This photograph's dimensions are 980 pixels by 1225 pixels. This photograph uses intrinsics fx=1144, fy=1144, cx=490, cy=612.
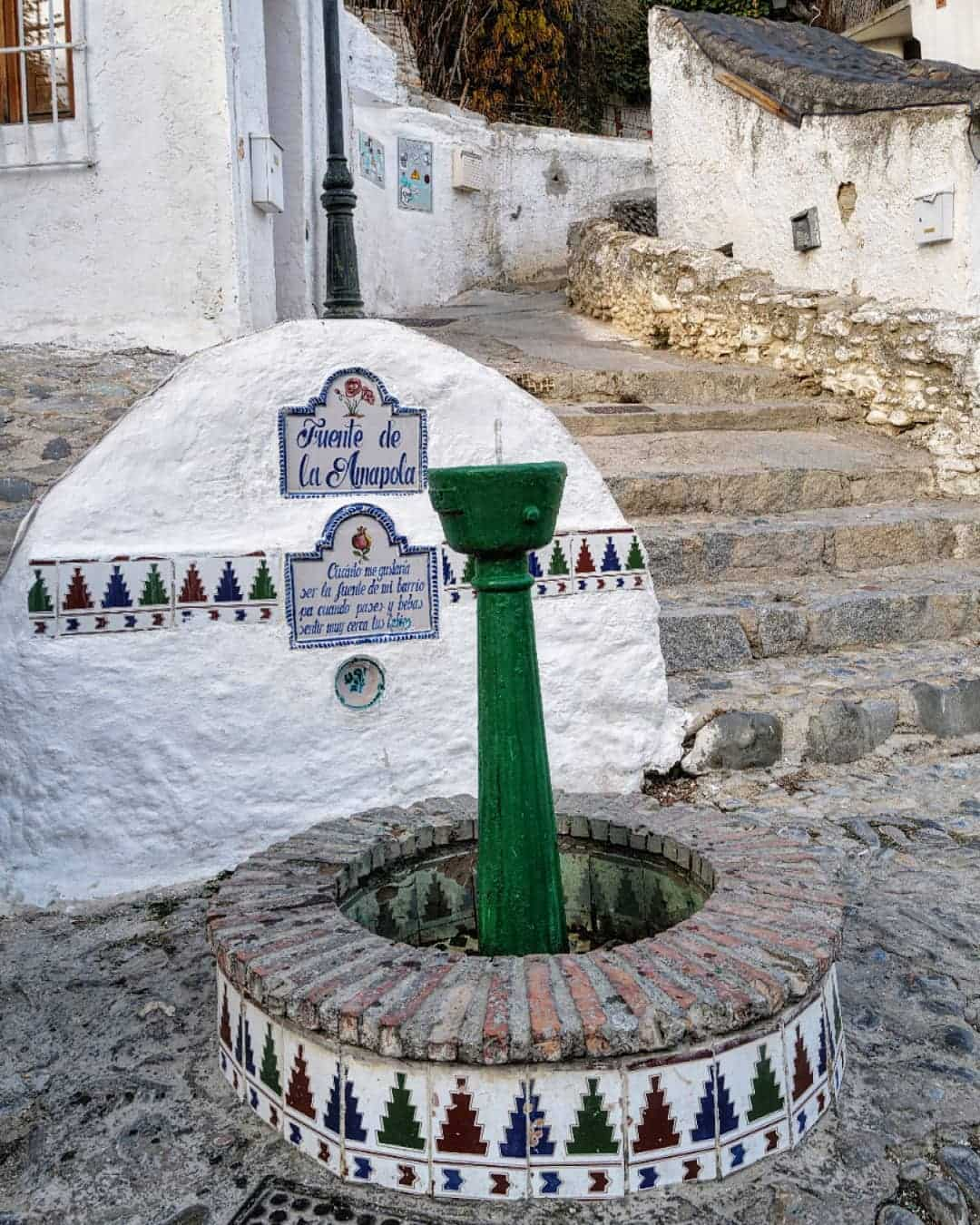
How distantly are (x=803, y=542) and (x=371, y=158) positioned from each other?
8.20m

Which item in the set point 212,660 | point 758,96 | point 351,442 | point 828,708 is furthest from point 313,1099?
point 758,96

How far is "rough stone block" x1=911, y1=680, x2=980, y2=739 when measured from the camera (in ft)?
13.9

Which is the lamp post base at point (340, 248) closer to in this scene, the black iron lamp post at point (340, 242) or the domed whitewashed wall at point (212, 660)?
the black iron lamp post at point (340, 242)

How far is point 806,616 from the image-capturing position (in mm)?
4746

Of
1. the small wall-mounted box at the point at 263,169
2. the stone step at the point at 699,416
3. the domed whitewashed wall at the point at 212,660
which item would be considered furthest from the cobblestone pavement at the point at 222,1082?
the small wall-mounted box at the point at 263,169

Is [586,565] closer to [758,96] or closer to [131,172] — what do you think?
[131,172]

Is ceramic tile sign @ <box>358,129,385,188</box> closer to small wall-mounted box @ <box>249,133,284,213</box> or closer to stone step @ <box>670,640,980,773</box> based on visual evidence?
small wall-mounted box @ <box>249,133,284,213</box>

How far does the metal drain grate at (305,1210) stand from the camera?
5.83ft

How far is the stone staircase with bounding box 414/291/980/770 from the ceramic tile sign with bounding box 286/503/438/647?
1138 mm

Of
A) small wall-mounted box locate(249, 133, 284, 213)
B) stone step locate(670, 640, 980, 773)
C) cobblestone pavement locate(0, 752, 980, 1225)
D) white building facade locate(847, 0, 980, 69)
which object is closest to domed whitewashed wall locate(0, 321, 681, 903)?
cobblestone pavement locate(0, 752, 980, 1225)

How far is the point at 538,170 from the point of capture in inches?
550

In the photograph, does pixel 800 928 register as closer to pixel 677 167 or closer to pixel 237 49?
pixel 237 49

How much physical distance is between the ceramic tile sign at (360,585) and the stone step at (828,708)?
1132mm

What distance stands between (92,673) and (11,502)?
1.13m
